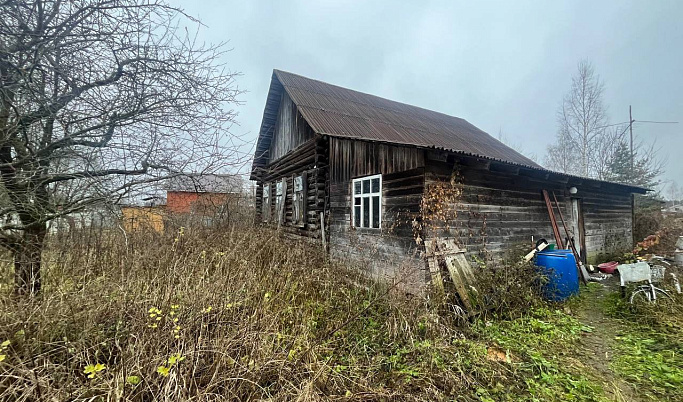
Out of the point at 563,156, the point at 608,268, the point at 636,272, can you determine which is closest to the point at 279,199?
the point at 636,272

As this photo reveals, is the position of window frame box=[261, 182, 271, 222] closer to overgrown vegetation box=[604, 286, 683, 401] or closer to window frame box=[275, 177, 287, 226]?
window frame box=[275, 177, 287, 226]

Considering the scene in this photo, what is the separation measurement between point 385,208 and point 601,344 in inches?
156

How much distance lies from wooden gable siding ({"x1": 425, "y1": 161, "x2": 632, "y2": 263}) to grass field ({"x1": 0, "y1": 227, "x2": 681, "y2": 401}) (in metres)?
1.47

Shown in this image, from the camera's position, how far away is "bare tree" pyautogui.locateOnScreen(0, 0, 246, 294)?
2.57 meters

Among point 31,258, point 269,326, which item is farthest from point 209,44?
point 269,326

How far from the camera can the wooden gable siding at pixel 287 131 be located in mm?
9383

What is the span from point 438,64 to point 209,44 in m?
50.4

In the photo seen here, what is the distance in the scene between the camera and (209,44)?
3.36 m

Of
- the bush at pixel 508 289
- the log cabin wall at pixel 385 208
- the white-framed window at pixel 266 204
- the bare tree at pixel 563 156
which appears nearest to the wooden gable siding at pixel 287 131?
the white-framed window at pixel 266 204

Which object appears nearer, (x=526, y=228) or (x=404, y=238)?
(x=404, y=238)

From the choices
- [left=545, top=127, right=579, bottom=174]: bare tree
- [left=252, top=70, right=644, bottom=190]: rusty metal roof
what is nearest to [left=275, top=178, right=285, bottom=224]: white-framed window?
[left=252, top=70, right=644, bottom=190]: rusty metal roof

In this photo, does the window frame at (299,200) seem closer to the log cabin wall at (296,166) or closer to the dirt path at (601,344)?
the log cabin wall at (296,166)

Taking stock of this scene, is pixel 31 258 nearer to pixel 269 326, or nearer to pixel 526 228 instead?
pixel 269 326

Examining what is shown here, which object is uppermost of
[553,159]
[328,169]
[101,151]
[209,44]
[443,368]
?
[553,159]
